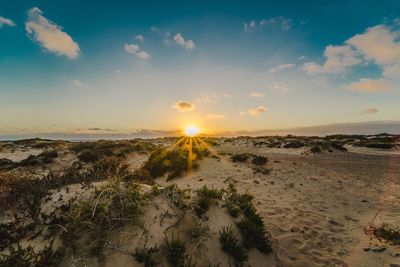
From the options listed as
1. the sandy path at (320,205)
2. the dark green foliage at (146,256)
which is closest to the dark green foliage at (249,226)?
the sandy path at (320,205)

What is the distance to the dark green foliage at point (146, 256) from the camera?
4012 mm

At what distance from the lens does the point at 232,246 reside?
4.84 m

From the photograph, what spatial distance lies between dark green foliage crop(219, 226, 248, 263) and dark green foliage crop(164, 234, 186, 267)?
929mm

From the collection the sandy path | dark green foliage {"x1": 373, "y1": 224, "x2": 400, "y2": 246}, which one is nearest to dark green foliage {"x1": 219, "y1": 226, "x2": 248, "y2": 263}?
the sandy path

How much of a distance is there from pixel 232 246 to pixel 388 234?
15.3ft

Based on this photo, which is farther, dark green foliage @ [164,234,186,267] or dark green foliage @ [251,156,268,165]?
dark green foliage @ [251,156,268,165]

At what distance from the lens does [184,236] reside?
4.70 metres

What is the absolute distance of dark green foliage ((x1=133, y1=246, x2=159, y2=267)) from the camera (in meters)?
4.01

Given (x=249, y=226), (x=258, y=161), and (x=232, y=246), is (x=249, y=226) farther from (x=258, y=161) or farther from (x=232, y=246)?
(x=258, y=161)

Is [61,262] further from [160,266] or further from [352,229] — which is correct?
[352,229]

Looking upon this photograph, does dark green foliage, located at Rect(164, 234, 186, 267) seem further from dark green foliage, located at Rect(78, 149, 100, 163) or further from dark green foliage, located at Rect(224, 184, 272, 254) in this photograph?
dark green foliage, located at Rect(78, 149, 100, 163)

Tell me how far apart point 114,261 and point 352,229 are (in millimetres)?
7052

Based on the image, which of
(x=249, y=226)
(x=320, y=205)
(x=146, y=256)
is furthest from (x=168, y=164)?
(x=146, y=256)

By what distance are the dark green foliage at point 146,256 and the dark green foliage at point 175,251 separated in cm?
21
